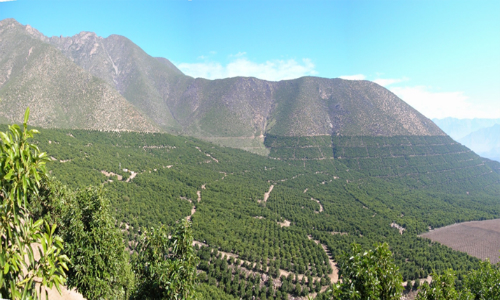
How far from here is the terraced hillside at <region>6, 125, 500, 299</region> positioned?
3525 centimetres

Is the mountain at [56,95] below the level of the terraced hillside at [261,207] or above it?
above

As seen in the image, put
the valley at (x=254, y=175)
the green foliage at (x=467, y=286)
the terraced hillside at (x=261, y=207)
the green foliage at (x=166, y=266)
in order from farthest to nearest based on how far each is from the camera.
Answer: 1. the terraced hillside at (x=261, y=207)
2. the valley at (x=254, y=175)
3. the green foliage at (x=467, y=286)
4. the green foliage at (x=166, y=266)

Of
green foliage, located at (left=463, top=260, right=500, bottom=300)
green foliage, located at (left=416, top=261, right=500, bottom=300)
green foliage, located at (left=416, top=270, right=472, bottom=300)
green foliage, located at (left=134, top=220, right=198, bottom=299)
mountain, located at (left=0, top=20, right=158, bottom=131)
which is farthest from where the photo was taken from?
mountain, located at (left=0, top=20, right=158, bottom=131)

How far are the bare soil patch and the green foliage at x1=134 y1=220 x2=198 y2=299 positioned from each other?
191 ft

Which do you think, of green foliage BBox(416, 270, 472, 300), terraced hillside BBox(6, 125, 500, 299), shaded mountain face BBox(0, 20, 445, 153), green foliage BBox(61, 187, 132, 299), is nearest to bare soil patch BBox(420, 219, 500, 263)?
terraced hillside BBox(6, 125, 500, 299)

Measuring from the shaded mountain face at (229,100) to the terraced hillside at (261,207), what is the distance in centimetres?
3079

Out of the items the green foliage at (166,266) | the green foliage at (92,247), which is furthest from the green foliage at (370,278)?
the green foliage at (92,247)

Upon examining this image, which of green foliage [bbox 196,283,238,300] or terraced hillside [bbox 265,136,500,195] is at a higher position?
terraced hillside [bbox 265,136,500,195]

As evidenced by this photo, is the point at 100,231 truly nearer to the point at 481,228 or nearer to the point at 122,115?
the point at 481,228

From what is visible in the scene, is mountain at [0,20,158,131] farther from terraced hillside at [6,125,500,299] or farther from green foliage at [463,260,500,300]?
green foliage at [463,260,500,300]

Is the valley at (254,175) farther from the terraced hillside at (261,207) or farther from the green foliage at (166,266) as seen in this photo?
the terraced hillside at (261,207)

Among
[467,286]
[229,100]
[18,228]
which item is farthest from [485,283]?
[229,100]

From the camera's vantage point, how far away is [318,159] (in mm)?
113062

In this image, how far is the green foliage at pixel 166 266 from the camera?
372 inches
